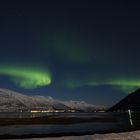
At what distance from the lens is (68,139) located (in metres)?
35.3

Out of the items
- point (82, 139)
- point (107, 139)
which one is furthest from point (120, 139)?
point (82, 139)

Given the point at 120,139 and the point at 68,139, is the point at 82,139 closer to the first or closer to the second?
the point at 68,139

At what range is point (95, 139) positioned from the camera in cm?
3425

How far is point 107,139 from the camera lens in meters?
33.7

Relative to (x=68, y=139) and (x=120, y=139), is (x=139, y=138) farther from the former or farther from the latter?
(x=68, y=139)

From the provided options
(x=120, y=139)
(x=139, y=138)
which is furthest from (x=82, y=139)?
(x=139, y=138)

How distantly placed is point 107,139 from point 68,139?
16.1 feet

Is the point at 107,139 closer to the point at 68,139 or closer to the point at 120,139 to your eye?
the point at 120,139

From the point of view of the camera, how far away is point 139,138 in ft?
112

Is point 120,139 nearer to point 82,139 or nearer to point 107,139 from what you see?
point 107,139

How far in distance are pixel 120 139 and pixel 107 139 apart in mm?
1518

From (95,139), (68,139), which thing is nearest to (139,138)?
(95,139)

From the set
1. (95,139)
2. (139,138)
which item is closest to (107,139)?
(95,139)

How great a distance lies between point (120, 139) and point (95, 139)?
2953mm
